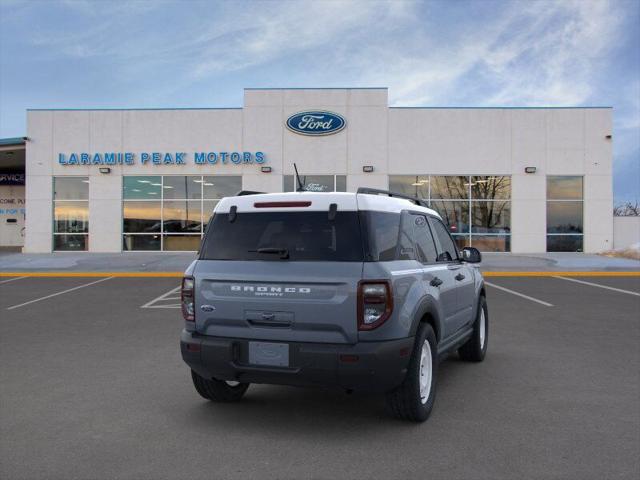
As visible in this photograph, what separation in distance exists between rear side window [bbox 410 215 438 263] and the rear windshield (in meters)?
0.94

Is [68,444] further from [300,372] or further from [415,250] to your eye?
[415,250]

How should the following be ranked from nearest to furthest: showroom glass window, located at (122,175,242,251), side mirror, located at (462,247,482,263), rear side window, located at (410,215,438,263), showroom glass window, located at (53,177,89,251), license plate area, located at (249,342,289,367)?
license plate area, located at (249,342,289,367)
rear side window, located at (410,215,438,263)
side mirror, located at (462,247,482,263)
showroom glass window, located at (122,175,242,251)
showroom glass window, located at (53,177,89,251)

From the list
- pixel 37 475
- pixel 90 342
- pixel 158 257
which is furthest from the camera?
pixel 158 257

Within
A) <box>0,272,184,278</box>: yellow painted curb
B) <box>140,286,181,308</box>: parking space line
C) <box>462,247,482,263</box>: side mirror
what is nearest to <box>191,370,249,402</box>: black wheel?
<box>462,247,482,263</box>: side mirror

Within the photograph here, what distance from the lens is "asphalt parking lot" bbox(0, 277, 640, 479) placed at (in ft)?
11.9

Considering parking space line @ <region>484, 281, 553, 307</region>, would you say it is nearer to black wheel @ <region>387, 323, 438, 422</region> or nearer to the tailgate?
black wheel @ <region>387, 323, 438, 422</region>

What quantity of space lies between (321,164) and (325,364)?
19.3 meters

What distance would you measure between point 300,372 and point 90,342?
4.65 m

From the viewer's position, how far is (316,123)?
893 inches

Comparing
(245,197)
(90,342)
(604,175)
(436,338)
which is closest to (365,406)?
(436,338)

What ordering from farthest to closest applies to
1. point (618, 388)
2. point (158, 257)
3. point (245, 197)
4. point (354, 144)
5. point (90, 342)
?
point (354, 144) → point (158, 257) → point (90, 342) → point (618, 388) → point (245, 197)

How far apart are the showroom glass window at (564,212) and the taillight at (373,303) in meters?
20.9

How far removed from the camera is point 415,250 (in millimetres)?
4750

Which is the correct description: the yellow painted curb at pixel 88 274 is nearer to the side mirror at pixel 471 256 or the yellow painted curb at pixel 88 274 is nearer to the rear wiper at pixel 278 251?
the side mirror at pixel 471 256
